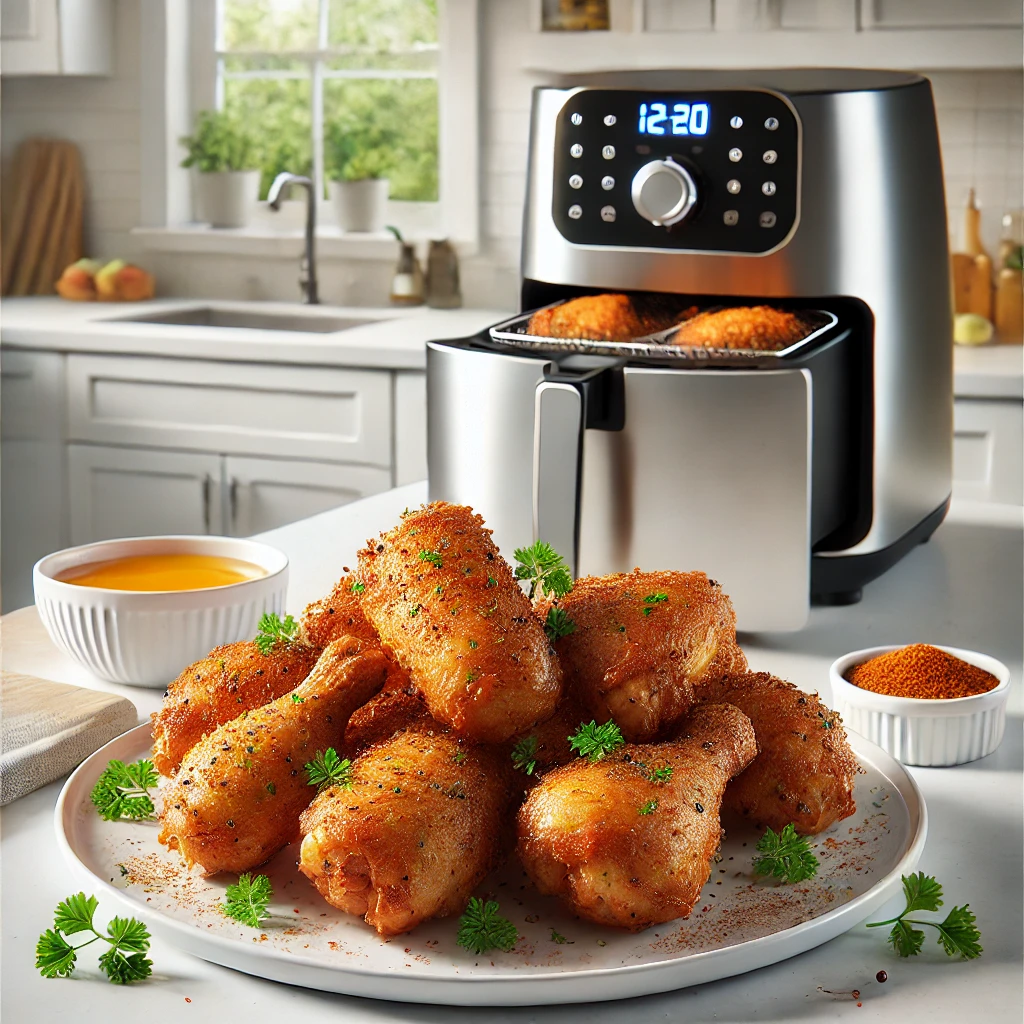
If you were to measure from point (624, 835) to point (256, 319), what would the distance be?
2.79 m

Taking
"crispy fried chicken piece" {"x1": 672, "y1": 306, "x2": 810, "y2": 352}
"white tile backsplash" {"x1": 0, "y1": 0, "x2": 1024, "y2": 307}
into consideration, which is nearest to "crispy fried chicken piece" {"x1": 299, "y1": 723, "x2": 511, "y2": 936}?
"crispy fried chicken piece" {"x1": 672, "y1": 306, "x2": 810, "y2": 352}

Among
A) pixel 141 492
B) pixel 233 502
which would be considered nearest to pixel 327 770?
pixel 233 502

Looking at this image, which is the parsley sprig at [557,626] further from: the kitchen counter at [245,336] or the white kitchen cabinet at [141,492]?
the white kitchen cabinet at [141,492]

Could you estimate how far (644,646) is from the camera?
723 millimetres

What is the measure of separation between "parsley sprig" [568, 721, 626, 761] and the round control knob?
732 millimetres

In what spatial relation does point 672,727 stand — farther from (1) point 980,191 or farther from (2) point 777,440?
(1) point 980,191

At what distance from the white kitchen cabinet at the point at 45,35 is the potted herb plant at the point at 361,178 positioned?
62 cm

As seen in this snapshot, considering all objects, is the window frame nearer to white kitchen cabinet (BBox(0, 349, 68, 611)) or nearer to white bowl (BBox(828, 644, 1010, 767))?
white kitchen cabinet (BBox(0, 349, 68, 611))

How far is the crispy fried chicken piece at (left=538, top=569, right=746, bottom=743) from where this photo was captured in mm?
712

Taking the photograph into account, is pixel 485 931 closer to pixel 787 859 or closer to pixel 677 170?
pixel 787 859

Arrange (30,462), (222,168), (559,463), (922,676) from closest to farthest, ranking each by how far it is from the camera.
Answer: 1. (922,676)
2. (559,463)
3. (30,462)
4. (222,168)

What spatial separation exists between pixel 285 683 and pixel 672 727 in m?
0.22

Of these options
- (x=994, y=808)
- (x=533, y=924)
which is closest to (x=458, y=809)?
(x=533, y=924)

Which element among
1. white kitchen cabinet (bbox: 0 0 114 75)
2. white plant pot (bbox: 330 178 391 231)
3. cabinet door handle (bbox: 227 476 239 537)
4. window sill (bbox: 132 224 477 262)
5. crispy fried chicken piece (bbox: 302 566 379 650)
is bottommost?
cabinet door handle (bbox: 227 476 239 537)
